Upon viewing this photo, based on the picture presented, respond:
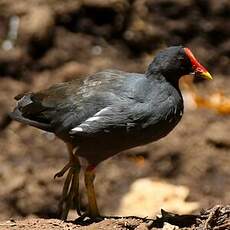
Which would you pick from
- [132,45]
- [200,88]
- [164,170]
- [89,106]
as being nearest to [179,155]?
[164,170]

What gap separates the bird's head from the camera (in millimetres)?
5461

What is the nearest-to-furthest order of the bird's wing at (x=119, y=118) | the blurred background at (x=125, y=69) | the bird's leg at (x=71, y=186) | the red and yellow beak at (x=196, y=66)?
the bird's wing at (x=119, y=118) → the red and yellow beak at (x=196, y=66) → the bird's leg at (x=71, y=186) → the blurred background at (x=125, y=69)

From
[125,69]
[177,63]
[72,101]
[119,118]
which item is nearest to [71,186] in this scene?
[72,101]

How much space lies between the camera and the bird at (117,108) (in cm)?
536

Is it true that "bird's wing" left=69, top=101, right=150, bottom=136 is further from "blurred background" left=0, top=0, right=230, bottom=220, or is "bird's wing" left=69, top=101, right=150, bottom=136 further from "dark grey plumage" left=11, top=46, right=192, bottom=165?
"blurred background" left=0, top=0, right=230, bottom=220

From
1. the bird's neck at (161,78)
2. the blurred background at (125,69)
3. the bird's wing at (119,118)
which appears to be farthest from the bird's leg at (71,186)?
the blurred background at (125,69)

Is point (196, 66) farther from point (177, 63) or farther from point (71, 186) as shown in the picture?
point (71, 186)

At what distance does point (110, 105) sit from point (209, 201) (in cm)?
271

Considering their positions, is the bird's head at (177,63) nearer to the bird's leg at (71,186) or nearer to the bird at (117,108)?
the bird at (117,108)

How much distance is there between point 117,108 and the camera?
212 inches

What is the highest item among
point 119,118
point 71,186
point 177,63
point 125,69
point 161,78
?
point 177,63

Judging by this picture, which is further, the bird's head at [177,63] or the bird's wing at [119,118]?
the bird's head at [177,63]

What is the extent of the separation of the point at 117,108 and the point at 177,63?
0.55 meters

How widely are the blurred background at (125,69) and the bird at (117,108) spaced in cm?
218
